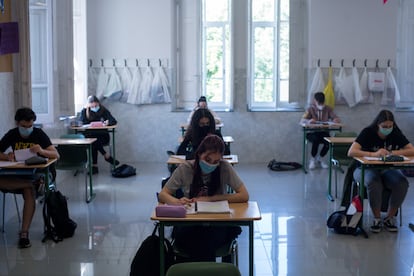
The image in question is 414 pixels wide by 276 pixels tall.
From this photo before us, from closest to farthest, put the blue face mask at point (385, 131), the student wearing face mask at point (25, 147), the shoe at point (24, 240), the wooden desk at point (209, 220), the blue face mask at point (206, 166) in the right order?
1. the wooden desk at point (209, 220)
2. the blue face mask at point (206, 166)
3. the shoe at point (24, 240)
4. the student wearing face mask at point (25, 147)
5. the blue face mask at point (385, 131)

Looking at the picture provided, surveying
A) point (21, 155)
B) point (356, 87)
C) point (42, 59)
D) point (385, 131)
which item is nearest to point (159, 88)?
point (42, 59)

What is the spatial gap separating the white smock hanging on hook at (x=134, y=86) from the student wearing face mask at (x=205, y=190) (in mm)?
6472

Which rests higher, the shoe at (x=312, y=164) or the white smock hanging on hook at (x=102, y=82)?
the white smock hanging on hook at (x=102, y=82)

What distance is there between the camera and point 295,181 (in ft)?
29.2

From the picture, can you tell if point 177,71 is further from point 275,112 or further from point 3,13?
point 3,13

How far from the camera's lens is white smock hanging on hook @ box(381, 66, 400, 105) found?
34.1 ft

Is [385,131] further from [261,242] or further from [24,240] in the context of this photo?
[24,240]

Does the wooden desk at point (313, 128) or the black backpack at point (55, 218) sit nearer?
the black backpack at point (55, 218)

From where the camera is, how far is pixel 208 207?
12.5 feet

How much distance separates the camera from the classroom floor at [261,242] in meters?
4.90

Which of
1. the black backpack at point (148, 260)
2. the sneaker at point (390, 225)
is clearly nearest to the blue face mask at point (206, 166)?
the black backpack at point (148, 260)

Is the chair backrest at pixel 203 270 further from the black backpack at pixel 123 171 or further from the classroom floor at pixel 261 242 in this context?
the black backpack at pixel 123 171

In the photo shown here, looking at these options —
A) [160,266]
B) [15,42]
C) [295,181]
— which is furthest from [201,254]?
[295,181]

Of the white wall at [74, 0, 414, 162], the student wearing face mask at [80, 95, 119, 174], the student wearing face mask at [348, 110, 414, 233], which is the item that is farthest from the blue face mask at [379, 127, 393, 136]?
the student wearing face mask at [80, 95, 119, 174]
